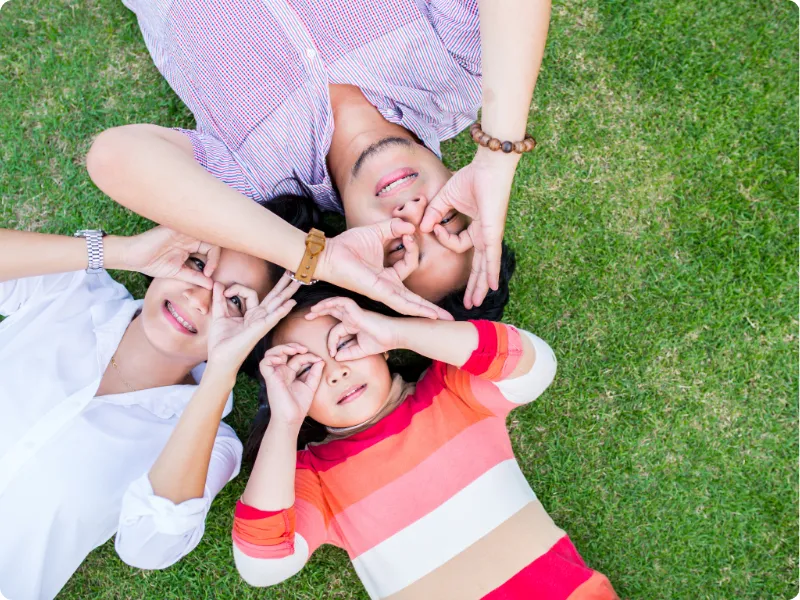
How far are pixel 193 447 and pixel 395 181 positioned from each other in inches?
58.8

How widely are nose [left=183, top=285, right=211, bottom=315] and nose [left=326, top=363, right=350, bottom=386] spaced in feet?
2.19

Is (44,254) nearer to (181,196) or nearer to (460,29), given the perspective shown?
(181,196)

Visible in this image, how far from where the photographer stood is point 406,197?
109 inches

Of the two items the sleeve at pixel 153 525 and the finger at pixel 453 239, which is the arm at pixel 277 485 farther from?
the finger at pixel 453 239

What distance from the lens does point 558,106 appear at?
3.67m

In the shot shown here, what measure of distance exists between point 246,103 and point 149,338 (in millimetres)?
1267

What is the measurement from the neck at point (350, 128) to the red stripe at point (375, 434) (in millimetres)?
1089

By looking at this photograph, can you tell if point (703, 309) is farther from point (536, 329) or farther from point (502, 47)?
point (502, 47)

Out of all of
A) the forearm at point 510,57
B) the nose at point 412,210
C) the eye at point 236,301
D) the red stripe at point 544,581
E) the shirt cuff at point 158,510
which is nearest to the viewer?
the forearm at point 510,57

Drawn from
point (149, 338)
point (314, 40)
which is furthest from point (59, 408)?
point (314, 40)

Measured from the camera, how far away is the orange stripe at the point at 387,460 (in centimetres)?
290

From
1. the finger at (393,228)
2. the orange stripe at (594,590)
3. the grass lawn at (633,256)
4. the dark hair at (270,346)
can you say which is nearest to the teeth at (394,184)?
the finger at (393,228)

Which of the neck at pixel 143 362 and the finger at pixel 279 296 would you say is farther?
the neck at pixel 143 362

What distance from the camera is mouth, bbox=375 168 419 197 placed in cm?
277
